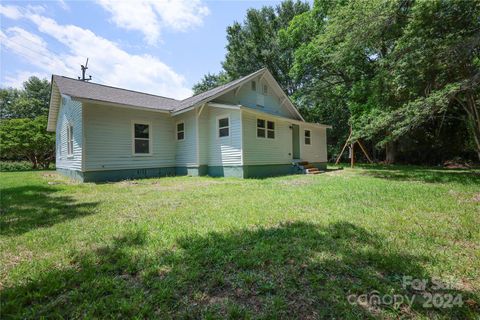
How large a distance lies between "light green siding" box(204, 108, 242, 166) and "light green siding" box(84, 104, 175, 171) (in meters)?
2.41

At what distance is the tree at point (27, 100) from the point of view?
3102 cm

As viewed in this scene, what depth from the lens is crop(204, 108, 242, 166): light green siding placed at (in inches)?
404

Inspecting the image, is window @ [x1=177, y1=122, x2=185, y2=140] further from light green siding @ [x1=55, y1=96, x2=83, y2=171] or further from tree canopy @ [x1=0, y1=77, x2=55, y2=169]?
tree canopy @ [x1=0, y1=77, x2=55, y2=169]

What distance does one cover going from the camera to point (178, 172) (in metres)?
12.1

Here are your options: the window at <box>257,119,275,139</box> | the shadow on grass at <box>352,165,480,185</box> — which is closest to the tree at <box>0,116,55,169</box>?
the window at <box>257,119,275,139</box>

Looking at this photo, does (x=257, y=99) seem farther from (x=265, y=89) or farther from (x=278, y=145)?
(x=278, y=145)

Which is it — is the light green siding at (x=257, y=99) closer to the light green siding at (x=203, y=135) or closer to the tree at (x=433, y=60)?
the light green siding at (x=203, y=135)

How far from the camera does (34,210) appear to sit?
4.91m

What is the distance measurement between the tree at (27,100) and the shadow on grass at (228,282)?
37.5 meters

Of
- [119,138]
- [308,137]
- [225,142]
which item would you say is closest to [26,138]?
[119,138]

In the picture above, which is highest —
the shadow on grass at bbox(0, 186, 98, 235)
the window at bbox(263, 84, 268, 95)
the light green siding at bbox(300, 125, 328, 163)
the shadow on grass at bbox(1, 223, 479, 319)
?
the window at bbox(263, 84, 268, 95)

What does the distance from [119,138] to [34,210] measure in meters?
5.94

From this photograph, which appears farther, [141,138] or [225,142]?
[141,138]

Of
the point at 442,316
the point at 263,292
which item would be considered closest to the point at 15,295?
the point at 263,292
